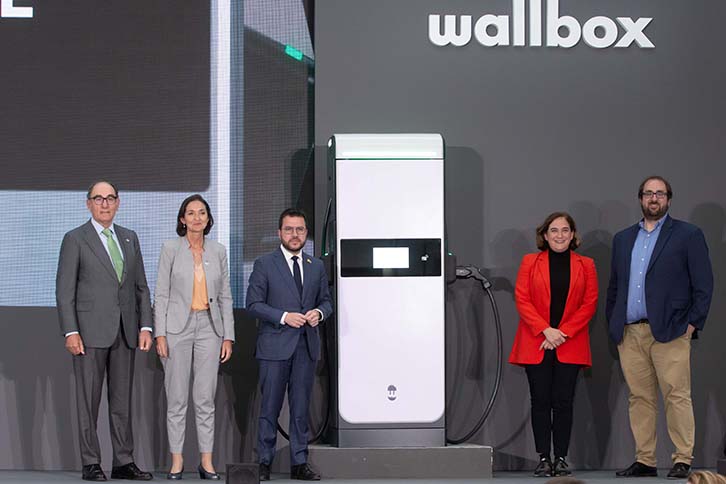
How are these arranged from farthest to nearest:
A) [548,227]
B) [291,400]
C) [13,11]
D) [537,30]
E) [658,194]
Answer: [537,30] < [13,11] < [548,227] < [658,194] < [291,400]

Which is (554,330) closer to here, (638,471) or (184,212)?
(638,471)

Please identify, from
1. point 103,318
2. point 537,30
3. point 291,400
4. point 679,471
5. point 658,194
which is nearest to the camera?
point 103,318

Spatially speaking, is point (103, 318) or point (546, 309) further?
point (546, 309)

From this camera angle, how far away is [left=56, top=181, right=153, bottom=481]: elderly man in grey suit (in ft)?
17.9

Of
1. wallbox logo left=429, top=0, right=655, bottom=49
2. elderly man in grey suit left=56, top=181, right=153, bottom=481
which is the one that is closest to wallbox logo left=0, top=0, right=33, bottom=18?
elderly man in grey suit left=56, top=181, right=153, bottom=481

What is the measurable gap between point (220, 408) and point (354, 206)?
1475 millimetres

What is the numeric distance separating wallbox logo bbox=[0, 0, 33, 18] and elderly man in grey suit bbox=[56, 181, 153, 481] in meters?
1.38

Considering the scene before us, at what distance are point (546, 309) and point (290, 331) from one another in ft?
4.73

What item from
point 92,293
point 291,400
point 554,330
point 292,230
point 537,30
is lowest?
point 291,400

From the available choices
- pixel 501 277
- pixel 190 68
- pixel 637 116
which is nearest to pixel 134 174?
pixel 190 68

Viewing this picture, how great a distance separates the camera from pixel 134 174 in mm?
6293

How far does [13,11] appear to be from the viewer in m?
6.29

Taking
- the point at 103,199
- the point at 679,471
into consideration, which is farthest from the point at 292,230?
the point at 679,471

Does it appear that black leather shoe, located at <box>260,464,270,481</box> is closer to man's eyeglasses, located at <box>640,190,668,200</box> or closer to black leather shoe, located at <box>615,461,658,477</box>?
black leather shoe, located at <box>615,461,658,477</box>
